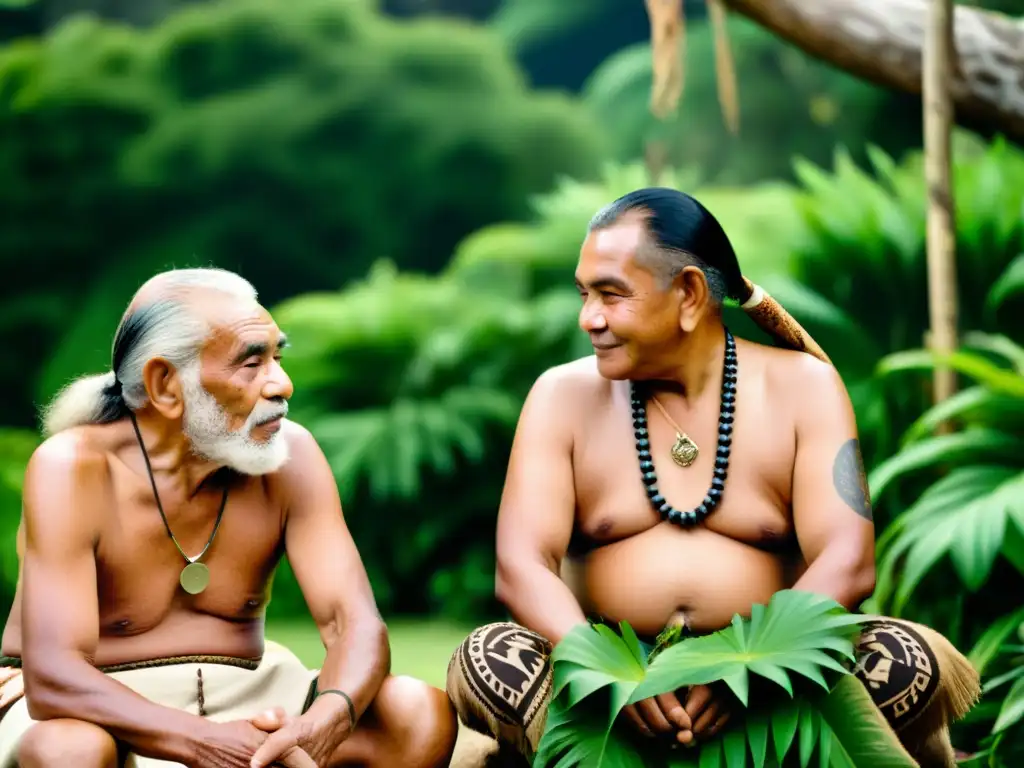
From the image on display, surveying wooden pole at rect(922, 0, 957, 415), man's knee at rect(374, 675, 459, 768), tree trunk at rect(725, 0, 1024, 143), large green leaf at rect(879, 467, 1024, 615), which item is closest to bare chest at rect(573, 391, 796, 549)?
man's knee at rect(374, 675, 459, 768)

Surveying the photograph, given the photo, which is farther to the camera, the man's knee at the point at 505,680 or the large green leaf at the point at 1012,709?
the large green leaf at the point at 1012,709

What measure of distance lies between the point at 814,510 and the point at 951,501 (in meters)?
2.09

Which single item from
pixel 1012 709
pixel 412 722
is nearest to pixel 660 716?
pixel 412 722

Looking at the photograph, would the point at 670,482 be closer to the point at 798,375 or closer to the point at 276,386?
the point at 798,375

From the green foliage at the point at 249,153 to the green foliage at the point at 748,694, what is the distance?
8.06 metres

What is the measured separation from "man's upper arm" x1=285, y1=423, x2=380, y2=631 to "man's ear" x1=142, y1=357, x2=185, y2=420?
0.35 metres

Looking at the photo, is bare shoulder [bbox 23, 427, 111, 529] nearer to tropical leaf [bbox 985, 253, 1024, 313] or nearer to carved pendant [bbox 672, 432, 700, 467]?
carved pendant [bbox 672, 432, 700, 467]

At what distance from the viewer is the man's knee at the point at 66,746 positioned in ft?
10.2

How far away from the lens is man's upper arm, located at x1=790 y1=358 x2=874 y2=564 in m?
3.61

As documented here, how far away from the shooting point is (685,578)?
144 inches

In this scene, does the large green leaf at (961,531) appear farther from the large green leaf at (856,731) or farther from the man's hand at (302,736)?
the man's hand at (302,736)

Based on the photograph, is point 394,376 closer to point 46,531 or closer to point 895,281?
point 895,281

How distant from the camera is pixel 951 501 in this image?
5516 mm

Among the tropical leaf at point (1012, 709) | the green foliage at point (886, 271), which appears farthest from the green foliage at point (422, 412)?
the tropical leaf at point (1012, 709)
